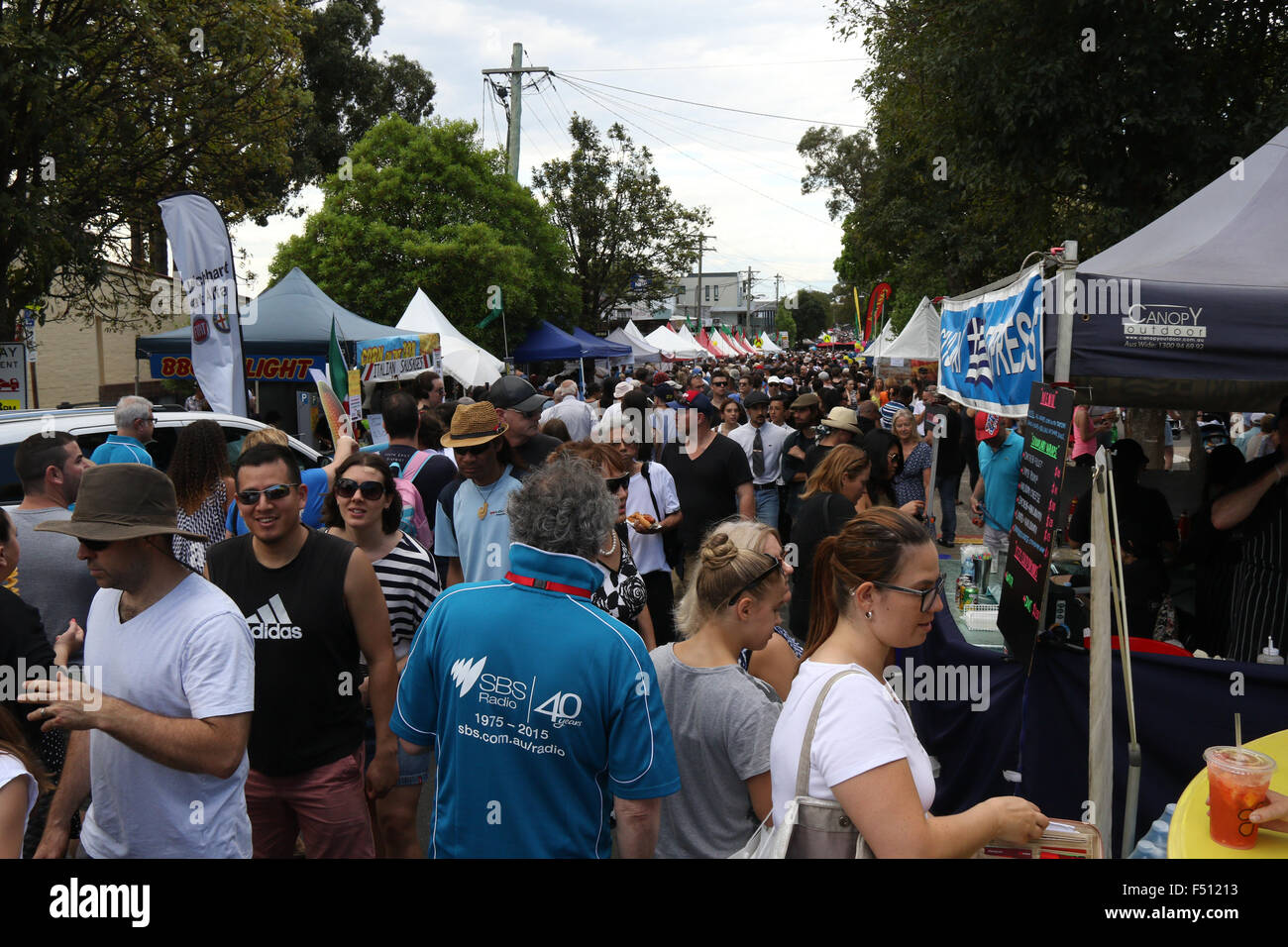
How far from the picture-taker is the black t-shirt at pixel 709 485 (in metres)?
6.73

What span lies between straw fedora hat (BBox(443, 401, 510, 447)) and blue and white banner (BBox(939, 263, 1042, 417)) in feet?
7.95

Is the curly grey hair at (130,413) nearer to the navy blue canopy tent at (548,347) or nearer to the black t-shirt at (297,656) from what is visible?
the black t-shirt at (297,656)

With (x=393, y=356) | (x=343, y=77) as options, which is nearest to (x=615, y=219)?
(x=343, y=77)

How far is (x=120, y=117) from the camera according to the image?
12.5m

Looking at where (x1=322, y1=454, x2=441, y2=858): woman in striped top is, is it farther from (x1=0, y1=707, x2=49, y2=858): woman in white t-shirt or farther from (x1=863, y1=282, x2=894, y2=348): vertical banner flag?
(x1=863, y1=282, x2=894, y2=348): vertical banner flag

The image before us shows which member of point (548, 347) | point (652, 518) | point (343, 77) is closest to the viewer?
point (652, 518)

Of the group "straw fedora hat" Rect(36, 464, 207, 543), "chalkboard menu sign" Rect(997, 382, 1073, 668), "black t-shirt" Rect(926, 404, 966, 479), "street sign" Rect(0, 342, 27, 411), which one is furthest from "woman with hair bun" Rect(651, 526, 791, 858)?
"street sign" Rect(0, 342, 27, 411)

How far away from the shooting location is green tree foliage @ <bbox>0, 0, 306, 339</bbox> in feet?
35.7

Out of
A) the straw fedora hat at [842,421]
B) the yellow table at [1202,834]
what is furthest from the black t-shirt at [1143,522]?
the yellow table at [1202,834]

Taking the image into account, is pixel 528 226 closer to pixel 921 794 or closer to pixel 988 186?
pixel 988 186

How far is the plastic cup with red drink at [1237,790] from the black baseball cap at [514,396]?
11.4ft

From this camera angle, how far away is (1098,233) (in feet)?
Answer: 37.3

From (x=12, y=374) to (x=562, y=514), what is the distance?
1135cm

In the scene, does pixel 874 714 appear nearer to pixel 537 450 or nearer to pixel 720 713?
pixel 720 713
